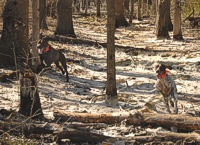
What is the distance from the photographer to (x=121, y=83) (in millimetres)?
11172

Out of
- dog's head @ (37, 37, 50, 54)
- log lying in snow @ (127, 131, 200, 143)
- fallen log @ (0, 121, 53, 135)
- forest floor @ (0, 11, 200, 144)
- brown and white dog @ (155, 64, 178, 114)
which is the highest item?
dog's head @ (37, 37, 50, 54)

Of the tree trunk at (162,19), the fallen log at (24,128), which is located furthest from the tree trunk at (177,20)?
the fallen log at (24,128)

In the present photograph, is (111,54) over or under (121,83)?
over

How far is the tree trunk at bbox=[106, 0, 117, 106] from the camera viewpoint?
860 cm

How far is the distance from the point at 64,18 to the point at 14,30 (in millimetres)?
7468

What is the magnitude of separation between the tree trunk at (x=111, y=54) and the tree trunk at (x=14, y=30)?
123 inches

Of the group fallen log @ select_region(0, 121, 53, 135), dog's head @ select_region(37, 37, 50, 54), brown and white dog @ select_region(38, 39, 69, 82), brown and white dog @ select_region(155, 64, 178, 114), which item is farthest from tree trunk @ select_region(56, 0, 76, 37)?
fallen log @ select_region(0, 121, 53, 135)

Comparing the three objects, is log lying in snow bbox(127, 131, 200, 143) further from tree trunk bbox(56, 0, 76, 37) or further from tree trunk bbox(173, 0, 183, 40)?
tree trunk bbox(56, 0, 76, 37)

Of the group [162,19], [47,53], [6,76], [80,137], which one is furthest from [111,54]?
[162,19]

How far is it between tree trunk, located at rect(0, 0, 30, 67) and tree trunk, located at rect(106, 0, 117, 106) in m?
3.12

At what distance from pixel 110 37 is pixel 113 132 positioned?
2811 millimetres

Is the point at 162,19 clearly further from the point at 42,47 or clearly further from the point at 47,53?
the point at 42,47

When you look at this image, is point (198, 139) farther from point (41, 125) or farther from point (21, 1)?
point (21, 1)

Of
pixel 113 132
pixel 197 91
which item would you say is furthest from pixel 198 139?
pixel 197 91
